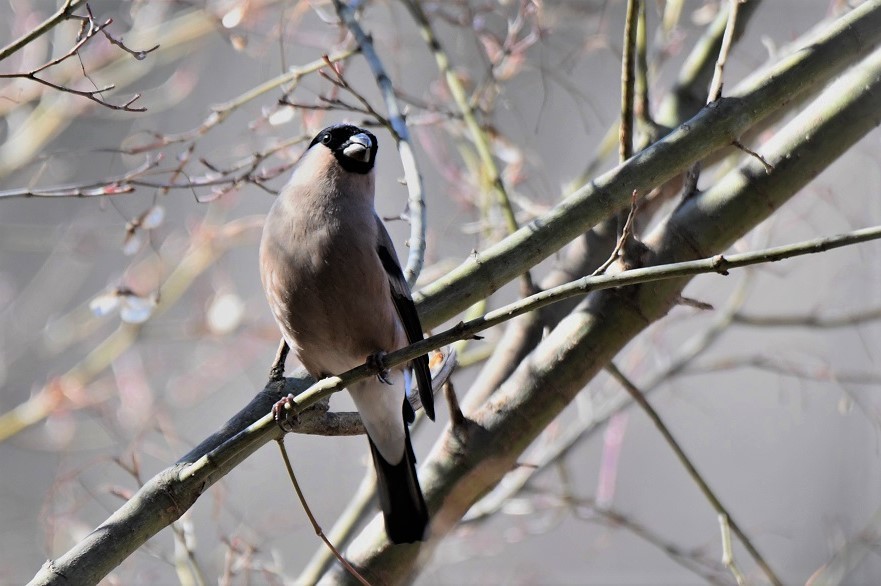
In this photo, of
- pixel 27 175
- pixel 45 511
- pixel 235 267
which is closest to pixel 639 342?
pixel 45 511

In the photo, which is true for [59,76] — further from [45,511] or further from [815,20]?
[815,20]

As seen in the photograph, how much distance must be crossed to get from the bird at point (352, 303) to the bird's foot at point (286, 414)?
0.26 m

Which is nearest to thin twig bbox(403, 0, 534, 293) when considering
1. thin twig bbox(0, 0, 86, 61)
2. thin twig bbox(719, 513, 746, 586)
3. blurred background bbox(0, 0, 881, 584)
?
thin twig bbox(719, 513, 746, 586)

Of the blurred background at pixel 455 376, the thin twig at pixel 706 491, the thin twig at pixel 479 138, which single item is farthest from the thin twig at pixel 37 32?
the blurred background at pixel 455 376

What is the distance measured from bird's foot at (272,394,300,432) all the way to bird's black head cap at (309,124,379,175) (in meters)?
0.68

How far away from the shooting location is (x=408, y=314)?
1860 mm

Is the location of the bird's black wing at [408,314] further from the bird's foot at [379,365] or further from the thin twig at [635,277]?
the thin twig at [635,277]

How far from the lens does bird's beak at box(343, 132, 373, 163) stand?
6.85 feet

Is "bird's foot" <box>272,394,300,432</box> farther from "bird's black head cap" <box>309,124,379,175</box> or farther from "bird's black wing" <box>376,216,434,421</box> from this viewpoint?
"bird's black head cap" <box>309,124,379,175</box>

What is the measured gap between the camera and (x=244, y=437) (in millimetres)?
1465

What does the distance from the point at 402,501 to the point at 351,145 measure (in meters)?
0.81

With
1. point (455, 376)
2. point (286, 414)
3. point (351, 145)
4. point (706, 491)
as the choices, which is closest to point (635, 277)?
point (286, 414)

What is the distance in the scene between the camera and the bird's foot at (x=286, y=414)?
1.50m

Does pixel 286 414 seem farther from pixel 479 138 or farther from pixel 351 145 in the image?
pixel 479 138
